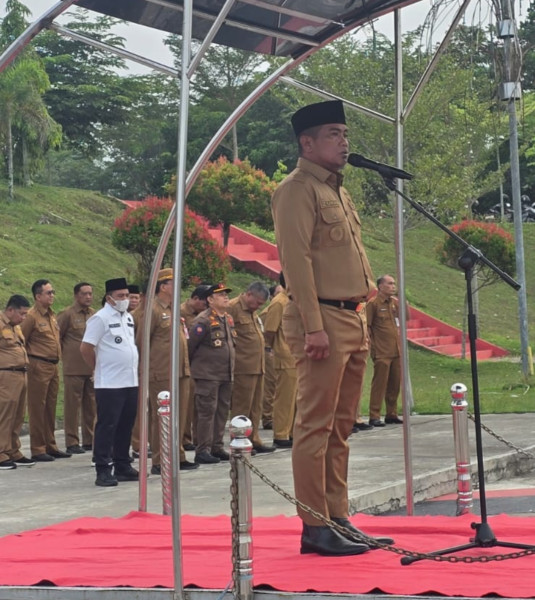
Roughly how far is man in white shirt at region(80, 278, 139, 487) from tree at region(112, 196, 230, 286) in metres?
9.60

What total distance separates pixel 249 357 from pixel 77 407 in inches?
85.9

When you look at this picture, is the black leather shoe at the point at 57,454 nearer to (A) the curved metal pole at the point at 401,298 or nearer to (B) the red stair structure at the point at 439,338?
(A) the curved metal pole at the point at 401,298

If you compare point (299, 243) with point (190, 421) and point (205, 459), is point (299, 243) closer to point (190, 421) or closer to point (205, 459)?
point (205, 459)

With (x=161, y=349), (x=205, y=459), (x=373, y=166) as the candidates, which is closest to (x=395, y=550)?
(x=373, y=166)

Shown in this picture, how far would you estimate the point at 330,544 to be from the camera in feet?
20.6

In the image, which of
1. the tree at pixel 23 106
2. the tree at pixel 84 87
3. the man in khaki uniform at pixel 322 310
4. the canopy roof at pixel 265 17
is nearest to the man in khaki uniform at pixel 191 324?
the canopy roof at pixel 265 17

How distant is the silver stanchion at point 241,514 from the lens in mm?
5535

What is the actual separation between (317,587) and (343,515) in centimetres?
106

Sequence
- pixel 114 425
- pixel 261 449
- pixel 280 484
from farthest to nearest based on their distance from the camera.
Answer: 1. pixel 261 449
2. pixel 114 425
3. pixel 280 484

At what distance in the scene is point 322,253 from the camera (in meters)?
6.40

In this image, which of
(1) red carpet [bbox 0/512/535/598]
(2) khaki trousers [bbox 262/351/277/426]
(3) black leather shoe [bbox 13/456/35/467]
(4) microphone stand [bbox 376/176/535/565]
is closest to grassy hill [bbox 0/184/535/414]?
(2) khaki trousers [bbox 262/351/277/426]

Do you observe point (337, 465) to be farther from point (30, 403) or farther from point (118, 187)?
point (118, 187)

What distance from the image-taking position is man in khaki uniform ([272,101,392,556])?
6270 mm

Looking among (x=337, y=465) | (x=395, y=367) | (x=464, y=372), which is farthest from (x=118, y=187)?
(x=337, y=465)
